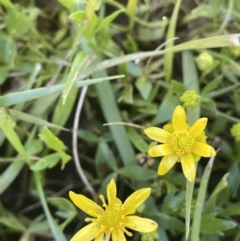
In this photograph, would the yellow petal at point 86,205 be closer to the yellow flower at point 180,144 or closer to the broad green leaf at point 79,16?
the yellow flower at point 180,144

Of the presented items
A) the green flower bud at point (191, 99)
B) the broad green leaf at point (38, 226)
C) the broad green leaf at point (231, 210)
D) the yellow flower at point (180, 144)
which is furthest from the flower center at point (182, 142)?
the broad green leaf at point (38, 226)

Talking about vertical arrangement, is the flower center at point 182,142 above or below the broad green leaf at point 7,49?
below

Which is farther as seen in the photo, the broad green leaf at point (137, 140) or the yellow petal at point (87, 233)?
the broad green leaf at point (137, 140)

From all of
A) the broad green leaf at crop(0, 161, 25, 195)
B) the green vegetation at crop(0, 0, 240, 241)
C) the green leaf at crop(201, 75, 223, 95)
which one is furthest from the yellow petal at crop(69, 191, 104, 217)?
the green leaf at crop(201, 75, 223, 95)

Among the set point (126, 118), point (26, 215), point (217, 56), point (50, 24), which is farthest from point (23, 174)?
point (217, 56)

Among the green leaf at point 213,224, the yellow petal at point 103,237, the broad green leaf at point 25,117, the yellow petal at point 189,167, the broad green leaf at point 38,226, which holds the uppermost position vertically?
the broad green leaf at point 25,117

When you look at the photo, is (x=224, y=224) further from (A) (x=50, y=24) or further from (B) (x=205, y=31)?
(A) (x=50, y=24)

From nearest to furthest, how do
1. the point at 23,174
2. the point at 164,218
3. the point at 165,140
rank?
the point at 165,140 → the point at 164,218 → the point at 23,174
